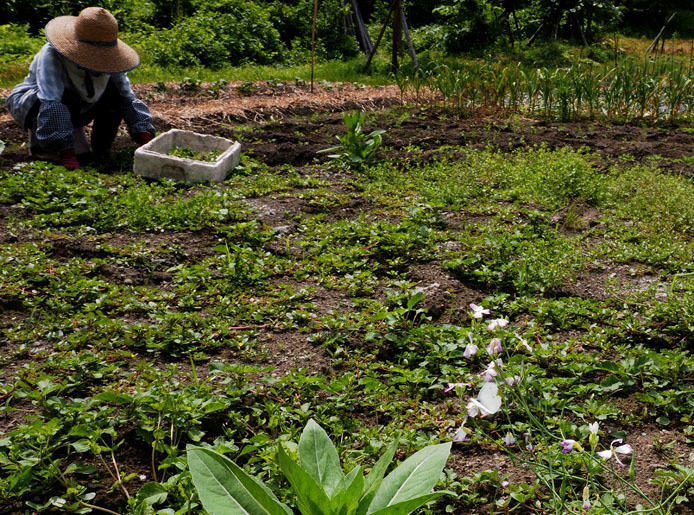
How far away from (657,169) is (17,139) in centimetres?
552

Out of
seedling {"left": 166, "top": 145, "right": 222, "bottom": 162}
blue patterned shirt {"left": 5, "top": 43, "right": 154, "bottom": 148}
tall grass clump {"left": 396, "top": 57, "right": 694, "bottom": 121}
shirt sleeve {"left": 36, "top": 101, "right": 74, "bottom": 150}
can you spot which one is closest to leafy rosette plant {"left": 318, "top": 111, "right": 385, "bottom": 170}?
seedling {"left": 166, "top": 145, "right": 222, "bottom": 162}

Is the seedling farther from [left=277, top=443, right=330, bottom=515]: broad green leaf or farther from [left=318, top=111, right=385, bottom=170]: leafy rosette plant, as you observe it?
[left=277, top=443, right=330, bottom=515]: broad green leaf

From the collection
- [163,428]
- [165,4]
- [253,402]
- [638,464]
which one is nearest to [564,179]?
[638,464]

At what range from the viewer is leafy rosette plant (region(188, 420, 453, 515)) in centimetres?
127

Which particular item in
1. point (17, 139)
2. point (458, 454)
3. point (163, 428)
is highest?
point (17, 139)

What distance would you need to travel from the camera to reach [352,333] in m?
2.56

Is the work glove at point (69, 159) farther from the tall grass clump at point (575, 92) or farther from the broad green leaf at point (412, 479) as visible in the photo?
the tall grass clump at point (575, 92)

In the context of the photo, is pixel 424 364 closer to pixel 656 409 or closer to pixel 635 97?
pixel 656 409

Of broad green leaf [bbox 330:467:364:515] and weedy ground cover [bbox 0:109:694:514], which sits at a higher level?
broad green leaf [bbox 330:467:364:515]

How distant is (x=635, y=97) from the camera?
6570mm

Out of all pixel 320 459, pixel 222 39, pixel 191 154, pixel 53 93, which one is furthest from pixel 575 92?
pixel 222 39

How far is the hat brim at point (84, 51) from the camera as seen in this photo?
4.10m

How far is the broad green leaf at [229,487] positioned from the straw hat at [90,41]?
374 centimetres

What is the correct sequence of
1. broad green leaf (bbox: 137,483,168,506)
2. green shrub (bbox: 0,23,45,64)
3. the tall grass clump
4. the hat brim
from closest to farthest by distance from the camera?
broad green leaf (bbox: 137,483,168,506) → the hat brim → the tall grass clump → green shrub (bbox: 0,23,45,64)
